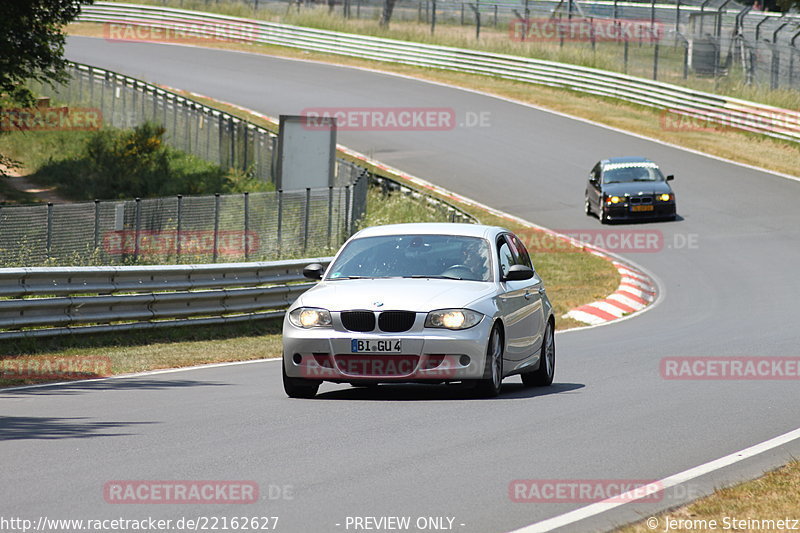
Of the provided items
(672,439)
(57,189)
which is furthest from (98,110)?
(672,439)

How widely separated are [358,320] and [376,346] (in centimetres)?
28

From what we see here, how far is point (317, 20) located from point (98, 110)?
24135mm

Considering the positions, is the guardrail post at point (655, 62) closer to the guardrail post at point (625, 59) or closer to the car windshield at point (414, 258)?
the guardrail post at point (625, 59)

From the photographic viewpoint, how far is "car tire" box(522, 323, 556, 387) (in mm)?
13297

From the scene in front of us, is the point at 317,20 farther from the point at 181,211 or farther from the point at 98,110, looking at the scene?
the point at 181,211

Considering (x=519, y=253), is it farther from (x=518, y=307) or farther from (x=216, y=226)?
(x=216, y=226)

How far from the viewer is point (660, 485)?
788 centimetres

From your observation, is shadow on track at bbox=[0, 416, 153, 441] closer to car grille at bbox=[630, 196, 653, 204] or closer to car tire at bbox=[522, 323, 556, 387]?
car tire at bbox=[522, 323, 556, 387]

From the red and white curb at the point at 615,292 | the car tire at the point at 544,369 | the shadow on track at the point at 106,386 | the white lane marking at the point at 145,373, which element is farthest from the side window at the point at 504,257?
the red and white curb at the point at 615,292

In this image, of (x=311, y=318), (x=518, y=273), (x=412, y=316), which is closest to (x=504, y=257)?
(x=518, y=273)

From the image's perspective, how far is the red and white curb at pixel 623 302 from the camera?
23.2m

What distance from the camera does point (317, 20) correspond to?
68.1 m

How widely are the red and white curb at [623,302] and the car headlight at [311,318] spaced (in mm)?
11645

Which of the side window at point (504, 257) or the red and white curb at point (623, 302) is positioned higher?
the side window at point (504, 257)
